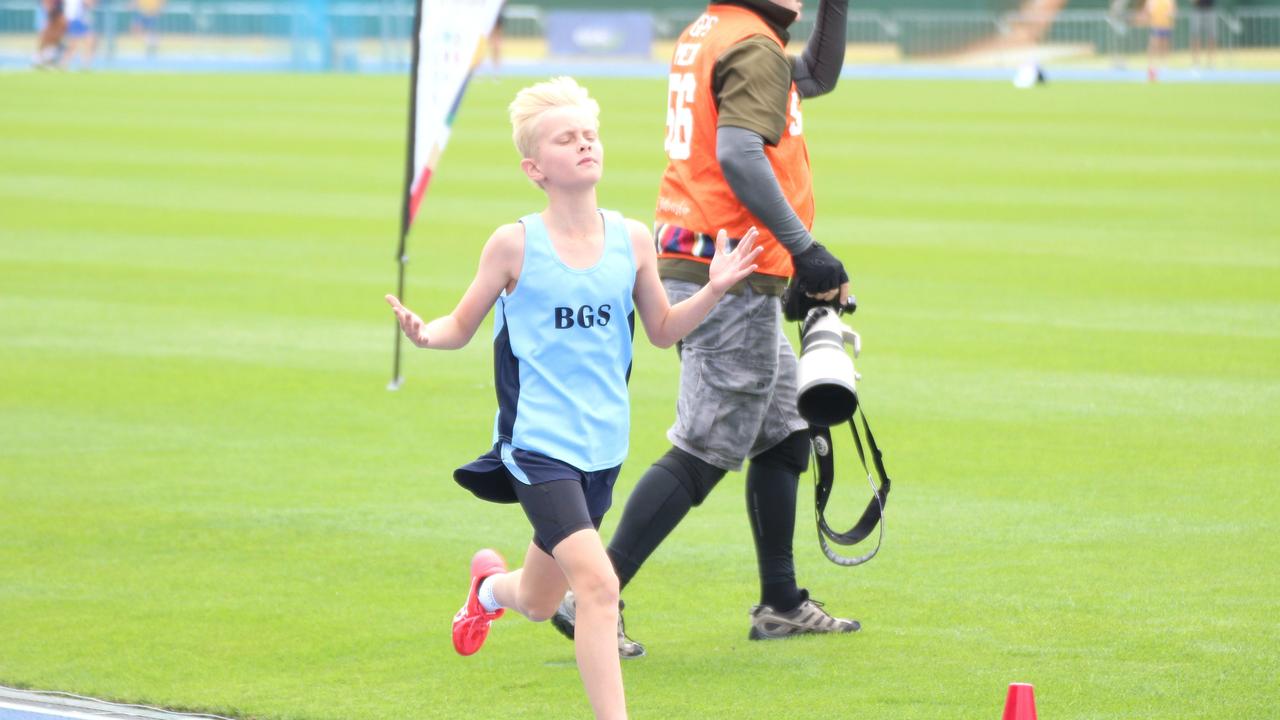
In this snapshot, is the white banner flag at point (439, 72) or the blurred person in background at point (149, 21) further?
the blurred person in background at point (149, 21)

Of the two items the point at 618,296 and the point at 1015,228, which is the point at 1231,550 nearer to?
the point at 618,296

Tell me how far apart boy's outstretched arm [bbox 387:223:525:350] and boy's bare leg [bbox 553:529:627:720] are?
2.01 feet

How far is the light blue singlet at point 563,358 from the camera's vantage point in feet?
16.6

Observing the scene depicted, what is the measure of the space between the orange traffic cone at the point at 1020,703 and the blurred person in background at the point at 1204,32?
3923 cm

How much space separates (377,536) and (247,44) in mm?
42542

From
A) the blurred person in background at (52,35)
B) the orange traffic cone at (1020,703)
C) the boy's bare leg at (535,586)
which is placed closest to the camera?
the orange traffic cone at (1020,703)

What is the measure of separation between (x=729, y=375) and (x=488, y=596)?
3.31 feet

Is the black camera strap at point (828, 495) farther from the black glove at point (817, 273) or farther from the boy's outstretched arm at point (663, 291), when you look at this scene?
the boy's outstretched arm at point (663, 291)

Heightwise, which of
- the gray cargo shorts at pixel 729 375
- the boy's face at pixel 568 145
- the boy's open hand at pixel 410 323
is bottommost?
the gray cargo shorts at pixel 729 375

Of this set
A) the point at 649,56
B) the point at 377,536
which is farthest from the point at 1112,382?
the point at 649,56

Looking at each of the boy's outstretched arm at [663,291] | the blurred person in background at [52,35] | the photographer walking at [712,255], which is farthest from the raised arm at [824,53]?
the blurred person in background at [52,35]

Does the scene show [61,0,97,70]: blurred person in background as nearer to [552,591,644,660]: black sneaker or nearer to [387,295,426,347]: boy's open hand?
[552,591,644,660]: black sneaker

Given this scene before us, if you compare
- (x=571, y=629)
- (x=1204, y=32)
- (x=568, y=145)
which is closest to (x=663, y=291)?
(x=568, y=145)

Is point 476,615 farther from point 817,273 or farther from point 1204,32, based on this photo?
point 1204,32
